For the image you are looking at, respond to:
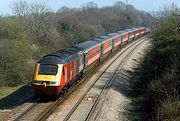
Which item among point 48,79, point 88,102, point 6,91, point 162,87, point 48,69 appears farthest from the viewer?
point 6,91

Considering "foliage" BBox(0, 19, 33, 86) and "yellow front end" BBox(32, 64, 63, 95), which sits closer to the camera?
"yellow front end" BBox(32, 64, 63, 95)

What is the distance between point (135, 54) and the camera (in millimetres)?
45562

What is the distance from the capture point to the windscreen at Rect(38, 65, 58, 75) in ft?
67.5

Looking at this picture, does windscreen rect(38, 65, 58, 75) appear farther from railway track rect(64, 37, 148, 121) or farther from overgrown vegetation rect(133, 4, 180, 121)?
overgrown vegetation rect(133, 4, 180, 121)

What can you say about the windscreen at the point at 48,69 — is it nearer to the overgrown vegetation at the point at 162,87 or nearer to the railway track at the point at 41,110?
the railway track at the point at 41,110

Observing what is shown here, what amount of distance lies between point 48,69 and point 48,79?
700 mm

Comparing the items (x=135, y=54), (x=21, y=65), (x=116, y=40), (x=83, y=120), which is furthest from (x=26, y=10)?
(x=83, y=120)

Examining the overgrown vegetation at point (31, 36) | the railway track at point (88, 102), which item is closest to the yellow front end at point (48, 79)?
the railway track at point (88, 102)

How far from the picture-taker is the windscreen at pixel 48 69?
67.5ft

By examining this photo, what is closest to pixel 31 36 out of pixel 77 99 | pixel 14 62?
pixel 14 62

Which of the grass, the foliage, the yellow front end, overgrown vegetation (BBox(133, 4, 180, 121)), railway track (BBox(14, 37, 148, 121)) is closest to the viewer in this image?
overgrown vegetation (BBox(133, 4, 180, 121))

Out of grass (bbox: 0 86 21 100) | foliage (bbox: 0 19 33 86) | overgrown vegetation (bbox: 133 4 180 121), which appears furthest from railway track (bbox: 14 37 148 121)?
foliage (bbox: 0 19 33 86)

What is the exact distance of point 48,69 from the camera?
815 inches

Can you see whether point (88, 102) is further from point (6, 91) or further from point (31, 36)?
point (31, 36)
